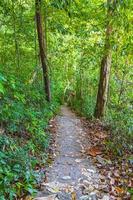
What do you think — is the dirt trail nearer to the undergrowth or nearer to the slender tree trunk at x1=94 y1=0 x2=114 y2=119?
the undergrowth

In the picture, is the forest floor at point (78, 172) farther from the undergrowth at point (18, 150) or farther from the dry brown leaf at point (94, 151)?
the undergrowth at point (18, 150)

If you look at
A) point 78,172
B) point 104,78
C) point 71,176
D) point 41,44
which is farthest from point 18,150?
point 104,78

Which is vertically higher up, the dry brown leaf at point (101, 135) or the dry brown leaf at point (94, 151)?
the dry brown leaf at point (94, 151)

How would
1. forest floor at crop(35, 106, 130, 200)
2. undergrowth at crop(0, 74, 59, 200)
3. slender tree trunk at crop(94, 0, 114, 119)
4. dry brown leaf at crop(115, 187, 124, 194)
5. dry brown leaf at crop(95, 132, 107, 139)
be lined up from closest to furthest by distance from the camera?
undergrowth at crop(0, 74, 59, 200)
forest floor at crop(35, 106, 130, 200)
dry brown leaf at crop(115, 187, 124, 194)
dry brown leaf at crop(95, 132, 107, 139)
slender tree trunk at crop(94, 0, 114, 119)

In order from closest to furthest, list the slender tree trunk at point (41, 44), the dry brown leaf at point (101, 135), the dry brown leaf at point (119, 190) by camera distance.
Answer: the dry brown leaf at point (119, 190) < the dry brown leaf at point (101, 135) < the slender tree trunk at point (41, 44)

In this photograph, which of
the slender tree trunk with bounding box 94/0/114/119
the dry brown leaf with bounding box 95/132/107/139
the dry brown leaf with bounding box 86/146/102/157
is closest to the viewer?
the dry brown leaf with bounding box 86/146/102/157

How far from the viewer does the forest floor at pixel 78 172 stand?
4.97 meters

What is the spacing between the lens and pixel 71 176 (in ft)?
18.8

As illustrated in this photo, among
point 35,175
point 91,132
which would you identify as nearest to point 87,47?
point 91,132

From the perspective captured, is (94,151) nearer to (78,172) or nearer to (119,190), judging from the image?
(78,172)

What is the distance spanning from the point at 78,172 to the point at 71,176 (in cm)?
29

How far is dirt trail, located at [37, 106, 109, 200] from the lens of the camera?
16.2 ft

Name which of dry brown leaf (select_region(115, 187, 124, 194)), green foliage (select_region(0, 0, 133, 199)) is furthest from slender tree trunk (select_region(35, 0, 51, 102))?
dry brown leaf (select_region(115, 187, 124, 194))

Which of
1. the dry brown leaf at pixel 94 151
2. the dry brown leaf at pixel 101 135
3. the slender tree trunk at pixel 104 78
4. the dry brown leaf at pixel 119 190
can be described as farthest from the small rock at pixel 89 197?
the slender tree trunk at pixel 104 78
